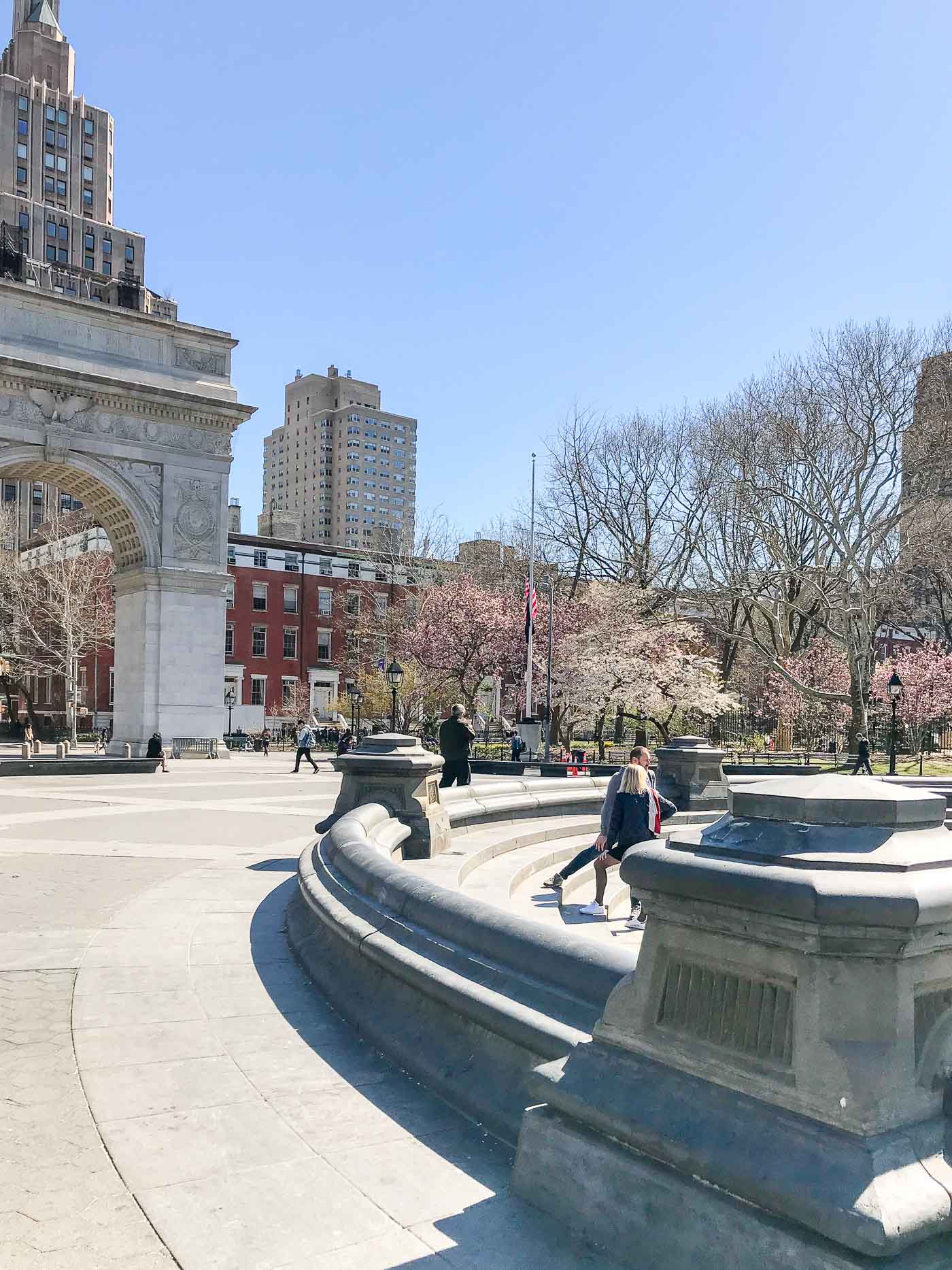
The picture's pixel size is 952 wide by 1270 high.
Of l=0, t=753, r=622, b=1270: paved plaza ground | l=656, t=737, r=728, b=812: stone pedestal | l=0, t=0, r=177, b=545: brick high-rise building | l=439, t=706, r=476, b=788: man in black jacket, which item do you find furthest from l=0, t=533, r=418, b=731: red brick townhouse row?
l=0, t=753, r=622, b=1270: paved plaza ground

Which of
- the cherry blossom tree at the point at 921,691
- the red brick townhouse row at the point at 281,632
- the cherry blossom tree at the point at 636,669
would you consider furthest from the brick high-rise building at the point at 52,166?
the cherry blossom tree at the point at 921,691

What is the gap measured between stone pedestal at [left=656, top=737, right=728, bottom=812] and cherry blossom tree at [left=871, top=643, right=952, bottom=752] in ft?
83.4

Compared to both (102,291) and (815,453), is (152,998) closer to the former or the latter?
(815,453)

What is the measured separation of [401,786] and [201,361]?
1235 inches

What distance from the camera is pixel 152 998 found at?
581 cm

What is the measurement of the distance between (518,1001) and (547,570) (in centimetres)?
4251

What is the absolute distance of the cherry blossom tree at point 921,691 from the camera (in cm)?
3938

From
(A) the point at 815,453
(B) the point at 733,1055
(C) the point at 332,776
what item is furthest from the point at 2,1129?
(A) the point at 815,453

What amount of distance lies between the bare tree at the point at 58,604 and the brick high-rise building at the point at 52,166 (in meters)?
43.7

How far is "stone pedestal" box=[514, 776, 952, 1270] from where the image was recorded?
2.50 m

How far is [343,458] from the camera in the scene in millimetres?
172125

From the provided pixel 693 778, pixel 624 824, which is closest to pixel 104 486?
pixel 693 778

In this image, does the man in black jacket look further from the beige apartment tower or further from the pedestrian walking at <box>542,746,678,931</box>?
the beige apartment tower

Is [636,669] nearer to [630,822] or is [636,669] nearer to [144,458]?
[144,458]
